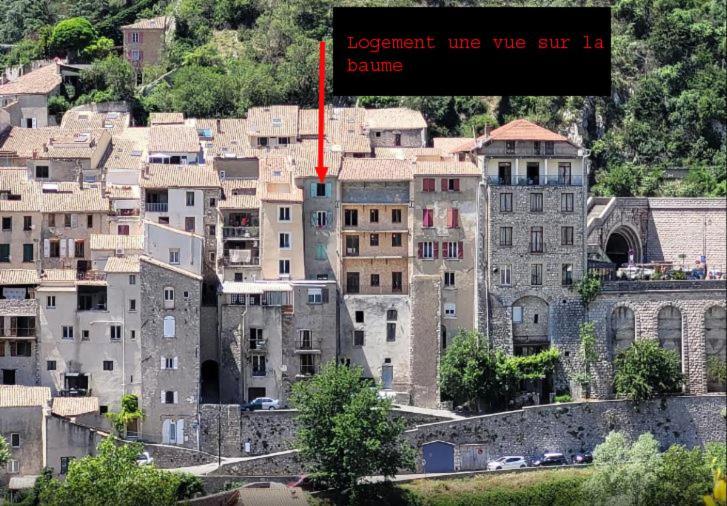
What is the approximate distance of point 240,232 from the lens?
5447cm

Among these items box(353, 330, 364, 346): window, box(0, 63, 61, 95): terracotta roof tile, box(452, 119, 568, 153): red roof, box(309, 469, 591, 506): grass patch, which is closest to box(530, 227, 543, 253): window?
box(452, 119, 568, 153): red roof

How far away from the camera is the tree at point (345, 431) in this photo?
5038cm

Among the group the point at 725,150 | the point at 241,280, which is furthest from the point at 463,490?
the point at 725,150

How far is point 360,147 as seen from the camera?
60.0 m

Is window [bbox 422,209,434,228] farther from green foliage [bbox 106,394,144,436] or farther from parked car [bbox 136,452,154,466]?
parked car [bbox 136,452,154,466]

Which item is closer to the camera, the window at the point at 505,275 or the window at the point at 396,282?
the window at the point at 505,275

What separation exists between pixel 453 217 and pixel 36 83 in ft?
60.6

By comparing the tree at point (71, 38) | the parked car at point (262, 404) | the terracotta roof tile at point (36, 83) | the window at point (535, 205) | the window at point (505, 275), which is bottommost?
the parked car at point (262, 404)

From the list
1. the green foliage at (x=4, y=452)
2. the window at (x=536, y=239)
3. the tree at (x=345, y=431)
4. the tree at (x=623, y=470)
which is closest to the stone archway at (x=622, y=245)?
the window at (x=536, y=239)

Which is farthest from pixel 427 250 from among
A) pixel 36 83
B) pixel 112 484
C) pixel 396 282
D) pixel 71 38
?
pixel 71 38

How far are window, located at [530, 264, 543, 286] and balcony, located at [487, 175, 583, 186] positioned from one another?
2.29 metres

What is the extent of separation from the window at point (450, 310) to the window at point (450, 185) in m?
3.12

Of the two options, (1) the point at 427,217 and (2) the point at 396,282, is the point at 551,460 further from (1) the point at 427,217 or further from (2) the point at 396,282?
(1) the point at 427,217

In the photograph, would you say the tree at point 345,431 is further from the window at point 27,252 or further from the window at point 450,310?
the window at point 27,252
